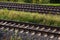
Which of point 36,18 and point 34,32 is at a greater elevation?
point 34,32

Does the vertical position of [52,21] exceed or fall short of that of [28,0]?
it exceeds it

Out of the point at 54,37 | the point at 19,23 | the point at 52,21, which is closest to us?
the point at 54,37

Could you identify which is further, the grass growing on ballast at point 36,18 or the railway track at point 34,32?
the grass growing on ballast at point 36,18

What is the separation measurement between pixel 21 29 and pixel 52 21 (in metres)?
3.01

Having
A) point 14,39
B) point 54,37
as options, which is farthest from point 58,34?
point 14,39

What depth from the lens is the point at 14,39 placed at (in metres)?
8.08

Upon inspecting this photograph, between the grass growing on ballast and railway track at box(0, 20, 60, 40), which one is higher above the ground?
railway track at box(0, 20, 60, 40)

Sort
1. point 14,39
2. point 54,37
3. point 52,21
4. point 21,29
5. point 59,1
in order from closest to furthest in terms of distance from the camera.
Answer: point 14,39 → point 54,37 → point 21,29 → point 52,21 → point 59,1

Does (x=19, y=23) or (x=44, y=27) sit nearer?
(x=44, y=27)

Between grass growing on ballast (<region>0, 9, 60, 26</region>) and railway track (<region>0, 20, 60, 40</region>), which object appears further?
grass growing on ballast (<region>0, 9, 60, 26</region>)

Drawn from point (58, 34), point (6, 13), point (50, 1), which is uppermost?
point (58, 34)

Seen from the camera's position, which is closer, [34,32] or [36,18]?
[34,32]

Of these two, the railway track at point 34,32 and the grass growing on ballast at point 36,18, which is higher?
the railway track at point 34,32

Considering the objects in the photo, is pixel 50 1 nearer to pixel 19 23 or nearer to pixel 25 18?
pixel 25 18
